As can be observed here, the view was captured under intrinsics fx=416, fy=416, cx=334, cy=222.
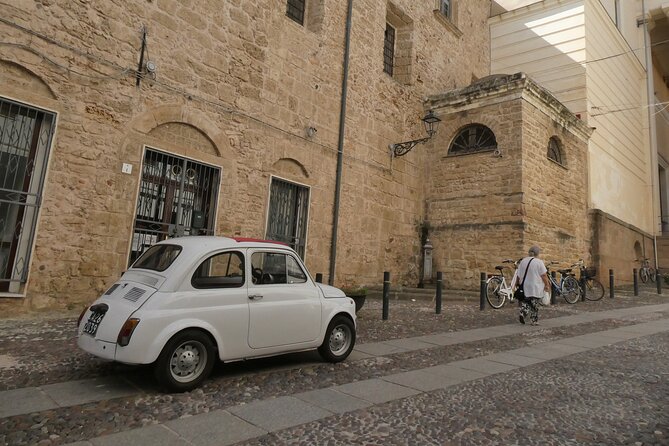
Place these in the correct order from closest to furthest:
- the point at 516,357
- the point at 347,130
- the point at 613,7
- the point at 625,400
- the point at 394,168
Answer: the point at 625,400
the point at 516,357
the point at 347,130
the point at 394,168
the point at 613,7

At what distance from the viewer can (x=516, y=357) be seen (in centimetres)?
543

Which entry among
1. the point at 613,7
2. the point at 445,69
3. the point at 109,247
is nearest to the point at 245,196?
the point at 109,247

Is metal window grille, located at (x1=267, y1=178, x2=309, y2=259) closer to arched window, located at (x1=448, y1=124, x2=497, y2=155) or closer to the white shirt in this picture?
the white shirt

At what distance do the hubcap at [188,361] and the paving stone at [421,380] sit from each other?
5.95 ft

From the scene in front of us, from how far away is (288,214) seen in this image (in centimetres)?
1066

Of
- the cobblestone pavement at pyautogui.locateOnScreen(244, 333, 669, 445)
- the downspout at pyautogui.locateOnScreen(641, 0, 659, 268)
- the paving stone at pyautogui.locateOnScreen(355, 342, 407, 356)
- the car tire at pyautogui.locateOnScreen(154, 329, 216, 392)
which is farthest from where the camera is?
the downspout at pyautogui.locateOnScreen(641, 0, 659, 268)

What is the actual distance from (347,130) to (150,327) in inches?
376

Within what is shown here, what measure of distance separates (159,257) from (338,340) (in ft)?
7.30

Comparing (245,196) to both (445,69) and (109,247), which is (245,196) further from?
(445,69)

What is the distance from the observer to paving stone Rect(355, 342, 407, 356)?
537cm

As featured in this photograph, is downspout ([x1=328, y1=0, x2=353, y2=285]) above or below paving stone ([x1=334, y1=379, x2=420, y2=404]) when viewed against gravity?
above

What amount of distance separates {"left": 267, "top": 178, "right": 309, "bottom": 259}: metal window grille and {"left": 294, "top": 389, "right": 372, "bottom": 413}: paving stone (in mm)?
6645

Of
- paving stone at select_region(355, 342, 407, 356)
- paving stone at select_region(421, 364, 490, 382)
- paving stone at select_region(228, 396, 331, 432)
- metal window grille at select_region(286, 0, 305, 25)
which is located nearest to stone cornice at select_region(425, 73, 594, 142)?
metal window grille at select_region(286, 0, 305, 25)

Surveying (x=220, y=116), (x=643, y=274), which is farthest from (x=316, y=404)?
(x=643, y=274)
